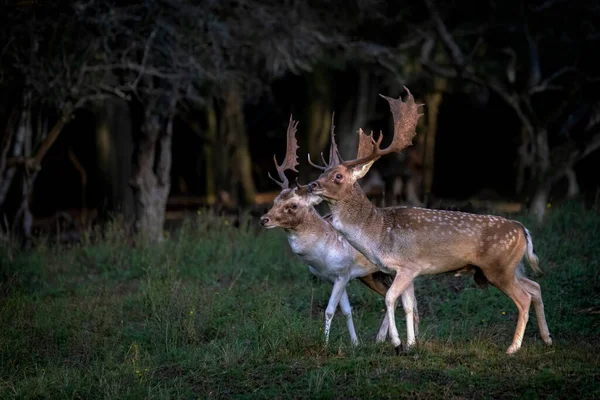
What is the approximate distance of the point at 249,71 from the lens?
18578 mm

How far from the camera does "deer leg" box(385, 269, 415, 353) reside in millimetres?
7926

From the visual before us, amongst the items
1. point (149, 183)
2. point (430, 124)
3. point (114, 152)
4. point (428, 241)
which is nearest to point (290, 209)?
point (428, 241)

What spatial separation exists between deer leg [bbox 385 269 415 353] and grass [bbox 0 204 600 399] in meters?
0.14

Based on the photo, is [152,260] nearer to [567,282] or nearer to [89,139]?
[567,282]

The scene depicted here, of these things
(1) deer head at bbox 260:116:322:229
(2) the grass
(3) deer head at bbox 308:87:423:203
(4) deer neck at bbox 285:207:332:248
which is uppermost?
(3) deer head at bbox 308:87:423:203

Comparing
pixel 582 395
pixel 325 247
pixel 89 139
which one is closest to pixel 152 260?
pixel 325 247

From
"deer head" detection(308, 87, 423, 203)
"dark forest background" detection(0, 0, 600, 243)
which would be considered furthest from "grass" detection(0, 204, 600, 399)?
"dark forest background" detection(0, 0, 600, 243)

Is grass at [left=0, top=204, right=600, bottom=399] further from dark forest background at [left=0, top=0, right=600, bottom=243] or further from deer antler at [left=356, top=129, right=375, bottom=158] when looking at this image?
dark forest background at [left=0, top=0, right=600, bottom=243]

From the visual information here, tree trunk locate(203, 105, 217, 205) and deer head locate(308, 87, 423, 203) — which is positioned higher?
deer head locate(308, 87, 423, 203)

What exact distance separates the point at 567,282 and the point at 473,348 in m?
3.08

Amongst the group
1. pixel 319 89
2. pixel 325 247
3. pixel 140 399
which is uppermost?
pixel 319 89

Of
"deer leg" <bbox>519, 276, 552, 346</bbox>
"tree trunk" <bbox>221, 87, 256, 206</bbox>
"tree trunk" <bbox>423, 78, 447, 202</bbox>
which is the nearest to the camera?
"deer leg" <bbox>519, 276, 552, 346</bbox>

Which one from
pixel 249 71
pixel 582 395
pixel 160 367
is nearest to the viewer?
pixel 582 395

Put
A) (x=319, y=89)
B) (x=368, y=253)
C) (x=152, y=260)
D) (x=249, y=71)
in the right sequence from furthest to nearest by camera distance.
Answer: (x=319, y=89)
(x=249, y=71)
(x=152, y=260)
(x=368, y=253)
